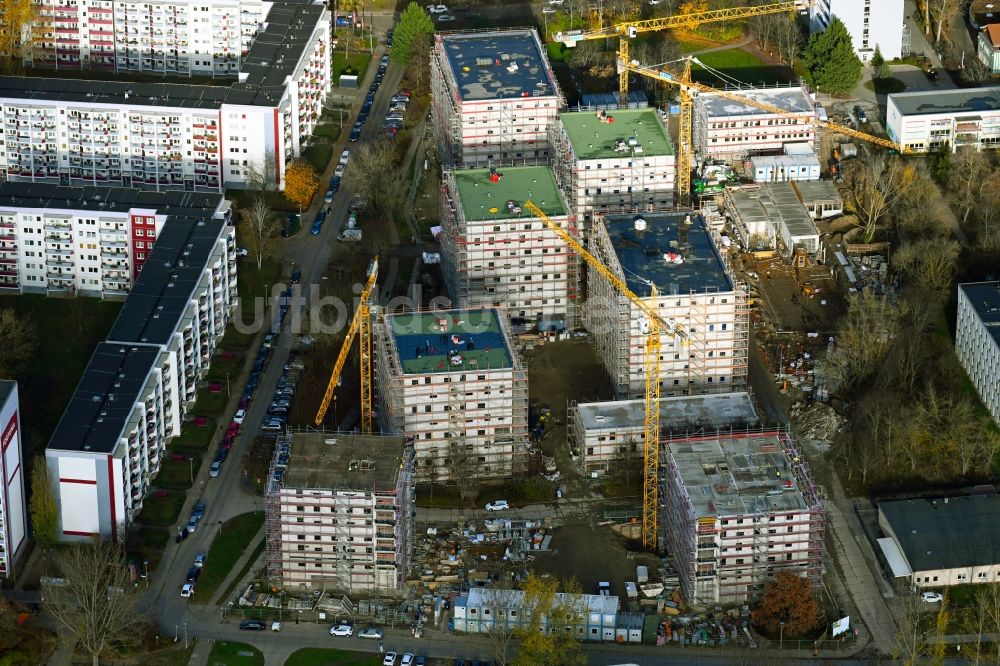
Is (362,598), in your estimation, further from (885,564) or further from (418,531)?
(885,564)

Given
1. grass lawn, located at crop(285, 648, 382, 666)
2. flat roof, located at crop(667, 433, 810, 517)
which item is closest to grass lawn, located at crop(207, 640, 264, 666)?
grass lawn, located at crop(285, 648, 382, 666)

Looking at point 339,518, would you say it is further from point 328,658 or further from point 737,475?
point 737,475

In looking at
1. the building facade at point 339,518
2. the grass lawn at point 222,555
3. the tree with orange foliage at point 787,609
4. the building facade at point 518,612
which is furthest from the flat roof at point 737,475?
the grass lawn at point 222,555

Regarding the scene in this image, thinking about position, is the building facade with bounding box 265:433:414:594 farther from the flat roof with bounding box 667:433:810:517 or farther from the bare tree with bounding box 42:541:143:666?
the flat roof with bounding box 667:433:810:517

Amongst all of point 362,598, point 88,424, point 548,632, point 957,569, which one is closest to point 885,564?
point 957,569

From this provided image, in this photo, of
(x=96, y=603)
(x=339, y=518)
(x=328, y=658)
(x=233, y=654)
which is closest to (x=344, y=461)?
(x=339, y=518)

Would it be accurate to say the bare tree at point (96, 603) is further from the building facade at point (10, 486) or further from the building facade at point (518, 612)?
the building facade at point (518, 612)
